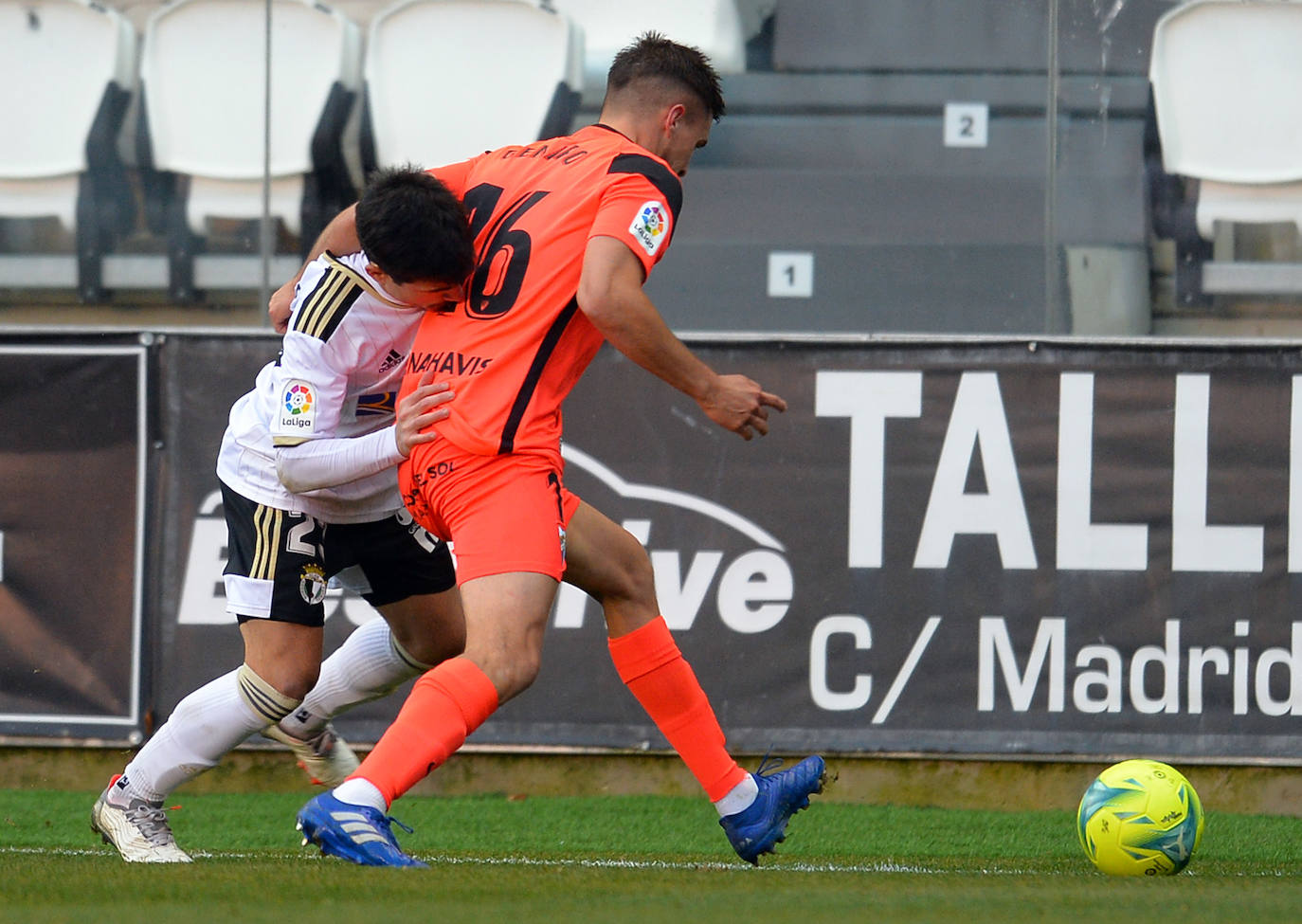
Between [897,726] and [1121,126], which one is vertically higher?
[1121,126]

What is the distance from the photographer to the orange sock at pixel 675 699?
11.3 feet

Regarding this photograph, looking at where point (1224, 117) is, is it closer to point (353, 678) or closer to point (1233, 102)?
point (1233, 102)

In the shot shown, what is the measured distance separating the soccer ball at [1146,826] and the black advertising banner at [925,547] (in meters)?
1.55

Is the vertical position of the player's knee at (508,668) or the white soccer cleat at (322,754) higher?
the player's knee at (508,668)

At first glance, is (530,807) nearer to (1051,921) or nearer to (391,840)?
(391,840)

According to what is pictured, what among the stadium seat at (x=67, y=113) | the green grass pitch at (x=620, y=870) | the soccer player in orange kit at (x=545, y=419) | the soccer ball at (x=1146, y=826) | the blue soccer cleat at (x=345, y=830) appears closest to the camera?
the green grass pitch at (x=620, y=870)

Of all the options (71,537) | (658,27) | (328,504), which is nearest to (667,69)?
(328,504)

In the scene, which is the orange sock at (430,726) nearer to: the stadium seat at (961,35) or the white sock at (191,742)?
the white sock at (191,742)

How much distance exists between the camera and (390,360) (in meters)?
3.47

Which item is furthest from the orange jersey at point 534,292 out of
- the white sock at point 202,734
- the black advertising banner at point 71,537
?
the black advertising banner at point 71,537

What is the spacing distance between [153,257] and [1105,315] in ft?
11.2

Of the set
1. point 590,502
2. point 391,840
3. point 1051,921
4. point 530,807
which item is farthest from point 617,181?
point 530,807

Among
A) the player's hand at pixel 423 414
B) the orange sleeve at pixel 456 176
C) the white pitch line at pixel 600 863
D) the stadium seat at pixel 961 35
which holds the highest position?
the stadium seat at pixel 961 35

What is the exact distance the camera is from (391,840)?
112 inches
